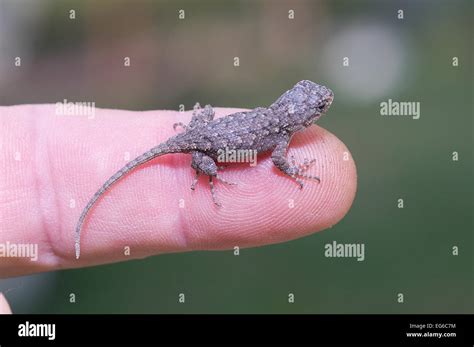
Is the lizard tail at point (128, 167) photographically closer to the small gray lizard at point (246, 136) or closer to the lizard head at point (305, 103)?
the small gray lizard at point (246, 136)

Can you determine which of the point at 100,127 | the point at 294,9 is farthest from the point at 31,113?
the point at 294,9

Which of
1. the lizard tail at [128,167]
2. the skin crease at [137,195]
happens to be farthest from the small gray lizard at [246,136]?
the skin crease at [137,195]

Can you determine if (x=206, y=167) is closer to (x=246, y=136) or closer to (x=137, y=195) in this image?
(x=246, y=136)

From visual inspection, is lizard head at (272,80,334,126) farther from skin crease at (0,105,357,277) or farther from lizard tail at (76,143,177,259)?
lizard tail at (76,143,177,259)

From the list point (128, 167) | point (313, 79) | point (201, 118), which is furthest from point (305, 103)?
point (313, 79)

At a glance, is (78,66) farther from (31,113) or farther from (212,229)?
(212,229)

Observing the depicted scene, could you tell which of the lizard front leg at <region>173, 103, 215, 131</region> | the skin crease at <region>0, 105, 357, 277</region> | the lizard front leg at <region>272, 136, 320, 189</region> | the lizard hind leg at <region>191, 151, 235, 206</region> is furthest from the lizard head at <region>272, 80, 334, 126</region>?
the lizard hind leg at <region>191, 151, 235, 206</region>
